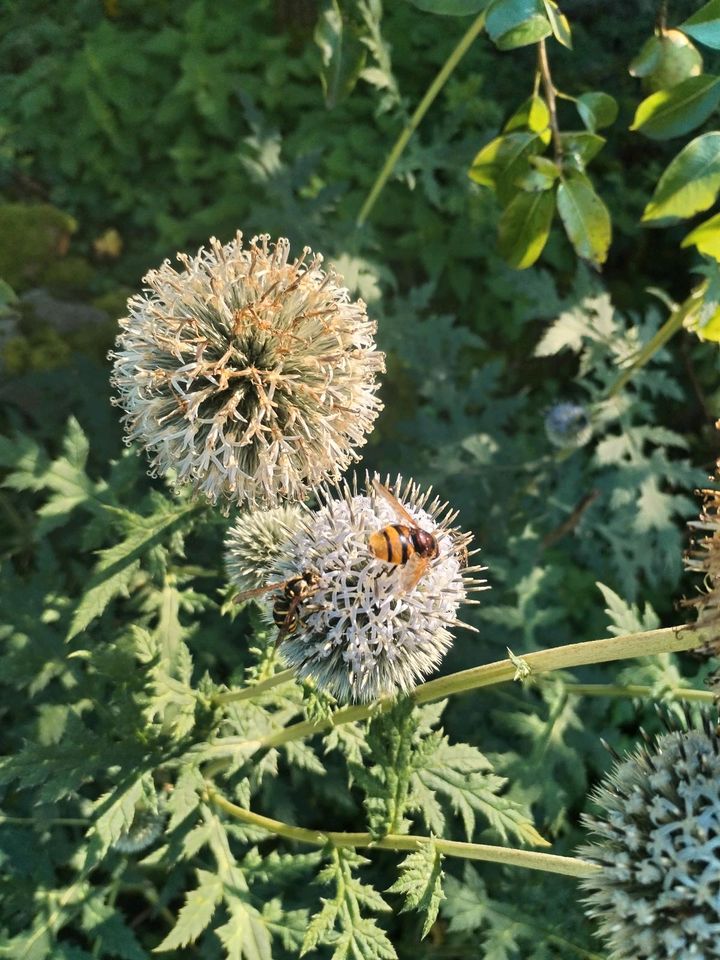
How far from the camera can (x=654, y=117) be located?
7.44 feet

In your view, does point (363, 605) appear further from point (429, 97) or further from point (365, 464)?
point (429, 97)

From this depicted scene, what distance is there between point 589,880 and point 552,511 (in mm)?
2237

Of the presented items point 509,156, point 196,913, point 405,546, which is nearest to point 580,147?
point 509,156

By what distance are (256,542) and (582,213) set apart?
138 cm

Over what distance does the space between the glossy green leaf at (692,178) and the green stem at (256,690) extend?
5.02 feet

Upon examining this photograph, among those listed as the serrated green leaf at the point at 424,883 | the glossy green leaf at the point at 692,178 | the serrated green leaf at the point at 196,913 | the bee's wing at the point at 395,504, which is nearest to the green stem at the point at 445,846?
the serrated green leaf at the point at 424,883

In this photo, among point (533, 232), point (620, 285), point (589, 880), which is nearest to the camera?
point (589, 880)

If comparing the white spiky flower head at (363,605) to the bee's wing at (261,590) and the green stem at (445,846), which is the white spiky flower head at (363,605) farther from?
the green stem at (445,846)

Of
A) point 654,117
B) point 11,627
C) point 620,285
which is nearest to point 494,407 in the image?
point 620,285

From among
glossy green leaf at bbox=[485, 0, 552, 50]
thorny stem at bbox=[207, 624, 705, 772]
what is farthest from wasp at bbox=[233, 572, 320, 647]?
glossy green leaf at bbox=[485, 0, 552, 50]

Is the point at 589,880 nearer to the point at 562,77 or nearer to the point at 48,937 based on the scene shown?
the point at 48,937

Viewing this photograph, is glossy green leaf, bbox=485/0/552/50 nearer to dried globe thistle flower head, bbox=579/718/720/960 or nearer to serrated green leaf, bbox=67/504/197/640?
serrated green leaf, bbox=67/504/197/640

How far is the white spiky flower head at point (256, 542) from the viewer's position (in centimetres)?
263

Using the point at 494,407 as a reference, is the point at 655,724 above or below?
below
